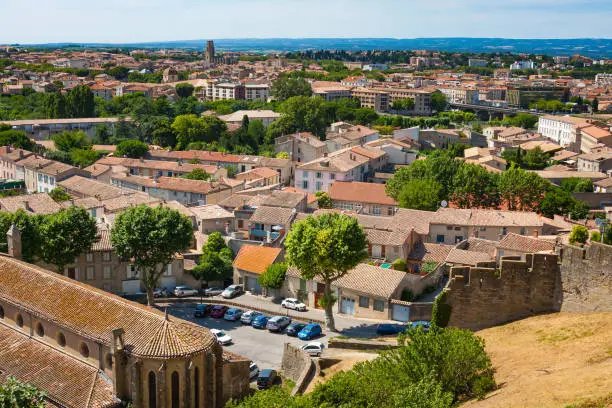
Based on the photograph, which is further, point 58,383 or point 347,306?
point 347,306

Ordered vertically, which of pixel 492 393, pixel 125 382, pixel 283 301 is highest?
pixel 492 393

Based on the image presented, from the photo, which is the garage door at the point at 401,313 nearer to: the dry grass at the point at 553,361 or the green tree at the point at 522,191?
the dry grass at the point at 553,361

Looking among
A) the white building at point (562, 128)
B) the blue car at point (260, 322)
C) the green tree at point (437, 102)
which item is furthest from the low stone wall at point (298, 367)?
the green tree at point (437, 102)

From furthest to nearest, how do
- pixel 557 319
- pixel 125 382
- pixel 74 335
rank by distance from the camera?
pixel 74 335 < pixel 125 382 < pixel 557 319

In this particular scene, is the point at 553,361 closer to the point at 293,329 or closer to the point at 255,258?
the point at 293,329

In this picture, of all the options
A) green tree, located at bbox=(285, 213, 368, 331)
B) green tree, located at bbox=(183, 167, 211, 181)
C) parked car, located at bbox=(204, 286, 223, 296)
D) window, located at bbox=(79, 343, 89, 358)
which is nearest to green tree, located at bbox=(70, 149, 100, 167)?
green tree, located at bbox=(183, 167, 211, 181)

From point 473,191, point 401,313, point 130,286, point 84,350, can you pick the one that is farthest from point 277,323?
point 473,191

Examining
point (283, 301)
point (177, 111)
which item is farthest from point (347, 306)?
point (177, 111)

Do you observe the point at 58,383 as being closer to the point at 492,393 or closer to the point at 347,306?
the point at 492,393
